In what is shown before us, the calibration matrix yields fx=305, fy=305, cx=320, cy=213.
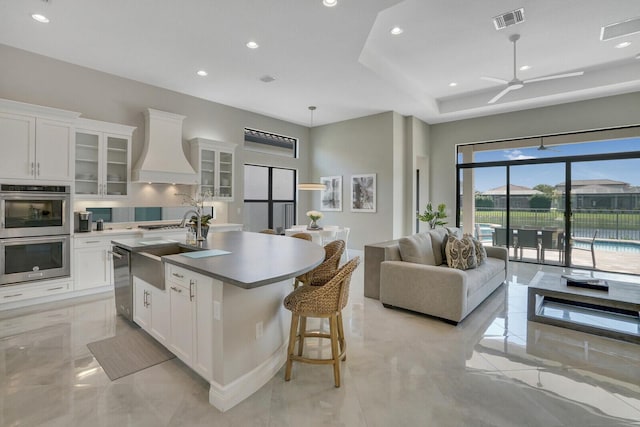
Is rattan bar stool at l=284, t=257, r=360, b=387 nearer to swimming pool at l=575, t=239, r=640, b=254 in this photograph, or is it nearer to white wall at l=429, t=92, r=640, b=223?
white wall at l=429, t=92, r=640, b=223

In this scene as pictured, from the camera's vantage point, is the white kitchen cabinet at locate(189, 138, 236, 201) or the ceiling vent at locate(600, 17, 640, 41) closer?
the ceiling vent at locate(600, 17, 640, 41)

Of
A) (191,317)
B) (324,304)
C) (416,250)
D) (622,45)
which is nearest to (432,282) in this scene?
(416,250)

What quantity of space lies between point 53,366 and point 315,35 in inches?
167

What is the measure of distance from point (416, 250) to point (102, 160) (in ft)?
15.9

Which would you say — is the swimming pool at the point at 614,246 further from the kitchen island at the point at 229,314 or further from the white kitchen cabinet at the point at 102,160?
the white kitchen cabinet at the point at 102,160

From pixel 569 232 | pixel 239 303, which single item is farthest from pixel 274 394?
pixel 569 232

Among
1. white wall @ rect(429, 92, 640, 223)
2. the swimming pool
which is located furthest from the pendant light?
the swimming pool

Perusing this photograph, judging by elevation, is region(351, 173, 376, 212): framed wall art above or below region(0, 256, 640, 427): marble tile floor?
above

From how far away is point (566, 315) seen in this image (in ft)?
11.7

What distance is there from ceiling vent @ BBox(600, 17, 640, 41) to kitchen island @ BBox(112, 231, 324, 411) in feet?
15.6

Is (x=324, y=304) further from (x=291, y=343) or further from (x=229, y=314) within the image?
(x=229, y=314)

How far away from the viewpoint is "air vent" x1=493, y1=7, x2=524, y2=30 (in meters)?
3.57

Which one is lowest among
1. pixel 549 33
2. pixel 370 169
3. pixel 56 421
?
pixel 56 421

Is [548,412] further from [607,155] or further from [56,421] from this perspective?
[607,155]
